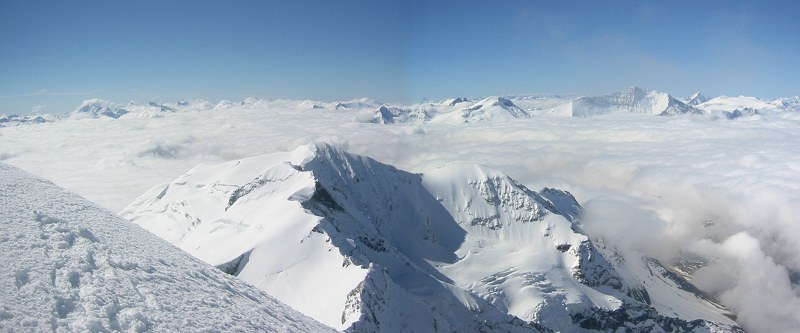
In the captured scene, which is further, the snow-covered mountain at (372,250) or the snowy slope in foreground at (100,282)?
the snow-covered mountain at (372,250)

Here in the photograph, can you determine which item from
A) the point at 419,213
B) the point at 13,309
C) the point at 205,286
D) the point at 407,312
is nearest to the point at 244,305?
the point at 205,286

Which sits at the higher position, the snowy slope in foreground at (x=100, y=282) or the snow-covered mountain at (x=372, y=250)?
the snowy slope in foreground at (x=100, y=282)

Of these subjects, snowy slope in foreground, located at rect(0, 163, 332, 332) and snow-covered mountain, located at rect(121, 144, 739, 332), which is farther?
snow-covered mountain, located at rect(121, 144, 739, 332)

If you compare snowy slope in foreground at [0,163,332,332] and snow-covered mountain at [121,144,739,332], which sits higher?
snowy slope in foreground at [0,163,332,332]

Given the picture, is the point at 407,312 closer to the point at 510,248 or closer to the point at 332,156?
the point at 332,156
